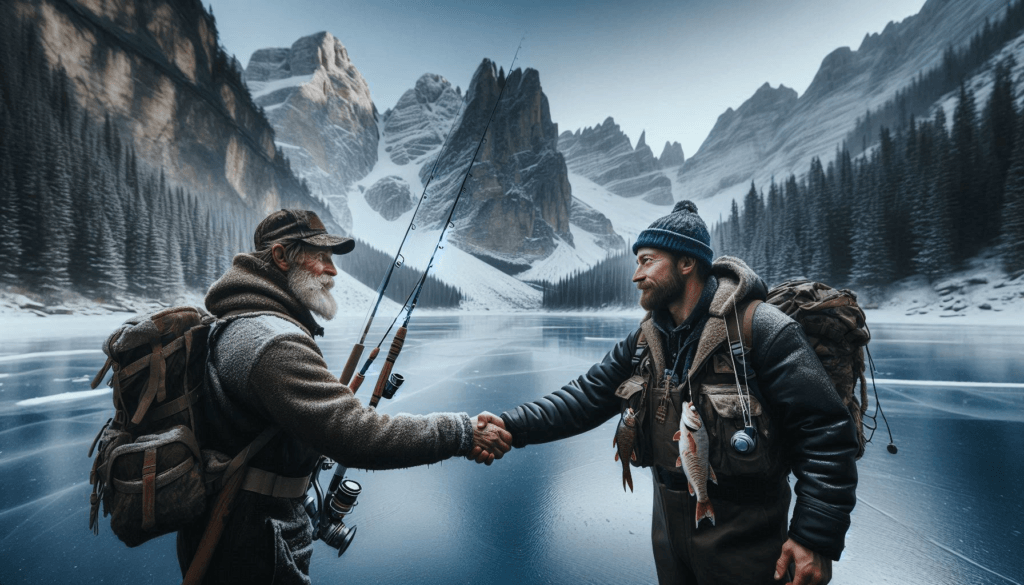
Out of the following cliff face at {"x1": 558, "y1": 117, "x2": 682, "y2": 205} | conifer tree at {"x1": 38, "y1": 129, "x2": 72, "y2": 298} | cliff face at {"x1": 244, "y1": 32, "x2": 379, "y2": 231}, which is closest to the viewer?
conifer tree at {"x1": 38, "y1": 129, "x2": 72, "y2": 298}

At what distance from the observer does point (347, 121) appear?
434 ft

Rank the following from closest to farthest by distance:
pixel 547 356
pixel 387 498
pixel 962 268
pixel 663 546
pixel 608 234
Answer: pixel 663 546
pixel 387 498
pixel 547 356
pixel 962 268
pixel 608 234

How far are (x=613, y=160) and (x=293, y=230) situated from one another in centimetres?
20528

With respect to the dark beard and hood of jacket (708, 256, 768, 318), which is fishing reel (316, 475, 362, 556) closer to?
the dark beard

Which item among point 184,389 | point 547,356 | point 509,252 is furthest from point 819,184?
point 509,252

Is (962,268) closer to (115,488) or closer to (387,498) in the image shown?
(387,498)

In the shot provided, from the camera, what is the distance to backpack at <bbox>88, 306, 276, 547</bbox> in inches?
56.7

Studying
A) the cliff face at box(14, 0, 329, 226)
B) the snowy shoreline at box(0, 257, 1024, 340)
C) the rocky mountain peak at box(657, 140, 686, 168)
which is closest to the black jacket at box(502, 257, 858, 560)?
the snowy shoreline at box(0, 257, 1024, 340)

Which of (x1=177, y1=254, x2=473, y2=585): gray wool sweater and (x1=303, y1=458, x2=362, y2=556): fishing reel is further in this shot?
(x1=303, y1=458, x2=362, y2=556): fishing reel

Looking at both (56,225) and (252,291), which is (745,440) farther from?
(56,225)

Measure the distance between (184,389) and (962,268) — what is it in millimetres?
32760

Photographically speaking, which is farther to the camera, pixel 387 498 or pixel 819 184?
pixel 819 184

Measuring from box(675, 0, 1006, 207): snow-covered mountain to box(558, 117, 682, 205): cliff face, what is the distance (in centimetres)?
7849

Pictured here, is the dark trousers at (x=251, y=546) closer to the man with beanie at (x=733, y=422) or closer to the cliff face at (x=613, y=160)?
the man with beanie at (x=733, y=422)
